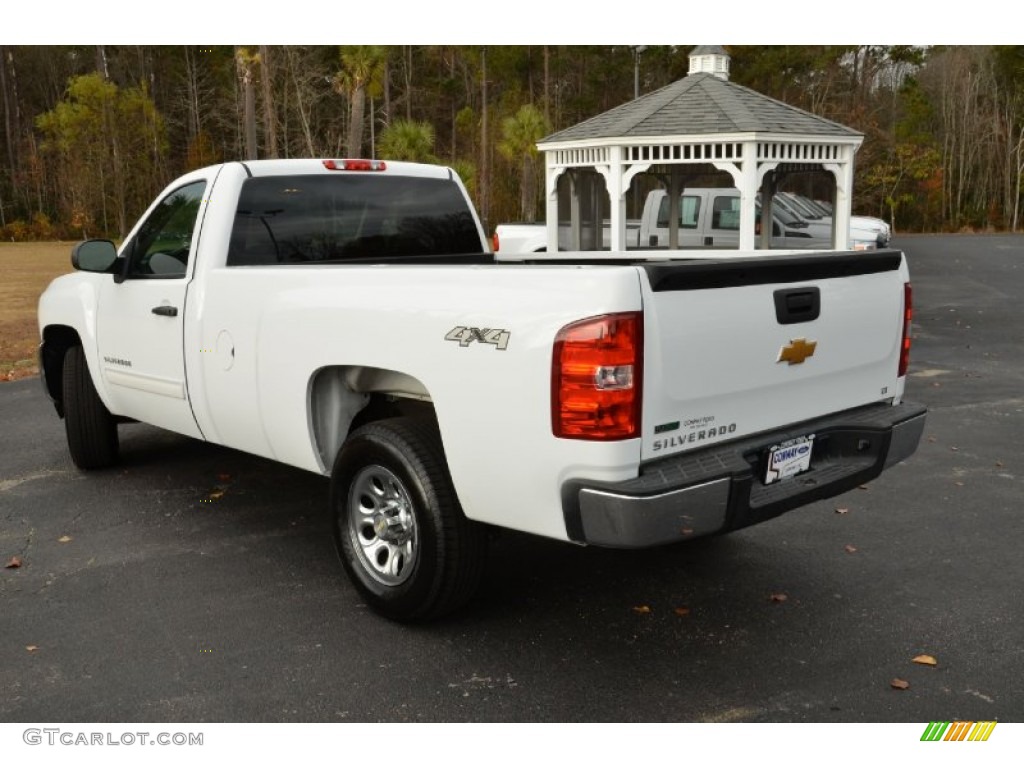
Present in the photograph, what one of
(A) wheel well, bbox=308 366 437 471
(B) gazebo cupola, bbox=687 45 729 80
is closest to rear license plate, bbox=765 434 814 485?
(A) wheel well, bbox=308 366 437 471

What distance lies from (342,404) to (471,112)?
46.5 m

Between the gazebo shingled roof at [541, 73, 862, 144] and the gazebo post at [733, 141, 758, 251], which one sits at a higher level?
the gazebo shingled roof at [541, 73, 862, 144]

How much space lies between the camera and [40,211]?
A: 48625 mm

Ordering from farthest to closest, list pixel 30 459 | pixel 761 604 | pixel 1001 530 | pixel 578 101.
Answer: pixel 578 101, pixel 30 459, pixel 1001 530, pixel 761 604

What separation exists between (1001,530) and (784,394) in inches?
89.3

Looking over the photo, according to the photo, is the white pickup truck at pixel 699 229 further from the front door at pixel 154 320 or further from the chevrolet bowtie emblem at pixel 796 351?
the chevrolet bowtie emblem at pixel 796 351

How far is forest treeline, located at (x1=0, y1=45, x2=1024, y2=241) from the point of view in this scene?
145 feet

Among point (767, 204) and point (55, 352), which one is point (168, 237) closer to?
point (55, 352)

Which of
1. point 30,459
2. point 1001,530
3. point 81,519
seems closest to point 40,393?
point 30,459

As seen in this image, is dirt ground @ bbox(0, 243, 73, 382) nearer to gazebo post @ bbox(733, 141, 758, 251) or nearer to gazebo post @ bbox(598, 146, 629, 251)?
gazebo post @ bbox(598, 146, 629, 251)

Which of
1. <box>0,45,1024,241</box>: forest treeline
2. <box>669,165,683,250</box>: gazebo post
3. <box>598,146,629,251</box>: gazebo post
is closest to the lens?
<box>598,146,629,251</box>: gazebo post

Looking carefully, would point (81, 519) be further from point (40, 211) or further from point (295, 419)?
point (40, 211)

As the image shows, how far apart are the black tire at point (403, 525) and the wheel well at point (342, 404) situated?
256 millimetres

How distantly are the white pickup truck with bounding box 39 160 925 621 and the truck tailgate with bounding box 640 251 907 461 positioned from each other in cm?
1
